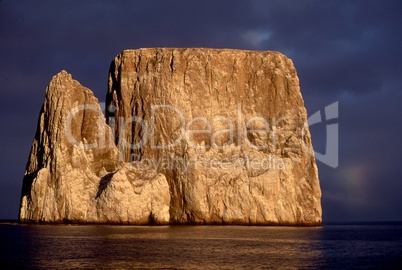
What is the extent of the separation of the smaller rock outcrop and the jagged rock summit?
0.44 ft

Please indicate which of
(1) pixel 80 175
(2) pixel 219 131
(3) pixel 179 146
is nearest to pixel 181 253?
(1) pixel 80 175

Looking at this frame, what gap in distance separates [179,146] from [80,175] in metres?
16.0

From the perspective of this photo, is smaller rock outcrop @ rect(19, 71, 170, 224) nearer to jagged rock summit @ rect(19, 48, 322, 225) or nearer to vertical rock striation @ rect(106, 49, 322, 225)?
jagged rock summit @ rect(19, 48, 322, 225)

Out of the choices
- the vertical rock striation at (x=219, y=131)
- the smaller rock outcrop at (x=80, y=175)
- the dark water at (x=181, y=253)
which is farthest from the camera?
the vertical rock striation at (x=219, y=131)

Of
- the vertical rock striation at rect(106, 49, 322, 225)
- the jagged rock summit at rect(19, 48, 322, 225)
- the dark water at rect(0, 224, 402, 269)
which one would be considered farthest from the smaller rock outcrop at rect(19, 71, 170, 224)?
the dark water at rect(0, 224, 402, 269)

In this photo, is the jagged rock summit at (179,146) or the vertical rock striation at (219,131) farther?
the vertical rock striation at (219,131)

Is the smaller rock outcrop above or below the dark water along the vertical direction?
above

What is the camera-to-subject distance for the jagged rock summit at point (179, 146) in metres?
84.5

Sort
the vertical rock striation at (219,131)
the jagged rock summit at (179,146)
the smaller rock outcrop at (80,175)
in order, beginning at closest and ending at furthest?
the smaller rock outcrop at (80,175) < the jagged rock summit at (179,146) < the vertical rock striation at (219,131)

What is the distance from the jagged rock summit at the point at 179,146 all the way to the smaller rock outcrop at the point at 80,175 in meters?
0.14

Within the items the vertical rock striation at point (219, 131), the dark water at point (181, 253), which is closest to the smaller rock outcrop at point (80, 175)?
the vertical rock striation at point (219, 131)

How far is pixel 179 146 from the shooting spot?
94812 mm

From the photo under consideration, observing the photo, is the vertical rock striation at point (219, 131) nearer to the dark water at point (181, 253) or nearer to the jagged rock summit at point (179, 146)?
the jagged rock summit at point (179, 146)

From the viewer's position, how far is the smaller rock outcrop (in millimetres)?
83438
